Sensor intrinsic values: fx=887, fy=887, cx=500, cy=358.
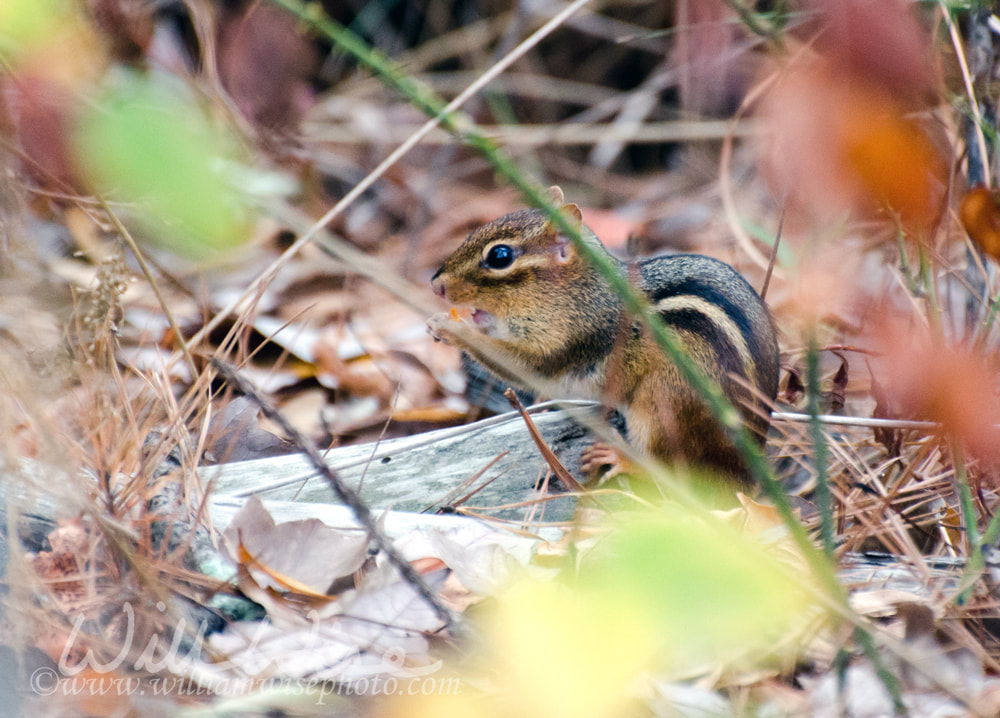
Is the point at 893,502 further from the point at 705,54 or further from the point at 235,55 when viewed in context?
the point at 235,55

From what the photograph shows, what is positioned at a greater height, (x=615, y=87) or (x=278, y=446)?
(x=615, y=87)

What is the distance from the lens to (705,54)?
2420 millimetres

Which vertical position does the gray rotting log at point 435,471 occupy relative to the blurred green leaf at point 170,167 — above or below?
above

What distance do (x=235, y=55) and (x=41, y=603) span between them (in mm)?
1753

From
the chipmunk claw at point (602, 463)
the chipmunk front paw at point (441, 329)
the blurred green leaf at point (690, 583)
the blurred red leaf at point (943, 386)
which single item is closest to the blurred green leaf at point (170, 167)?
the blurred green leaf at point (690, 583)

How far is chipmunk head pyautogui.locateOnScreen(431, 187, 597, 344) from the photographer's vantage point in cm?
308

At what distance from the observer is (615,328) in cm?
311

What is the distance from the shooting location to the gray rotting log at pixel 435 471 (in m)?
2.50

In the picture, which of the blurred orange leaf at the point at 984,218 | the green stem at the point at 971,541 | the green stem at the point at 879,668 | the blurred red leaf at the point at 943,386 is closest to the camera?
the blurred red leaf at the point at 943,386

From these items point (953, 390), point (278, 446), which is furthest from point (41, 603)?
point (953, 390)

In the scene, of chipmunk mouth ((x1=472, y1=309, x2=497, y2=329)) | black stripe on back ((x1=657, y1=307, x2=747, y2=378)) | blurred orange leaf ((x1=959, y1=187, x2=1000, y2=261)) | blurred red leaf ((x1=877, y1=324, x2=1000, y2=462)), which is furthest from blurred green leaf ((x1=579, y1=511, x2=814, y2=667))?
chipmunk mouth ((x1=472, y1=309, x2=497, y2=329))

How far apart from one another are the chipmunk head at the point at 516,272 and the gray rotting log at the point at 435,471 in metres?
0.46

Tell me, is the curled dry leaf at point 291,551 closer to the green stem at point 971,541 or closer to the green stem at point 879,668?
the green stem at point 879,668

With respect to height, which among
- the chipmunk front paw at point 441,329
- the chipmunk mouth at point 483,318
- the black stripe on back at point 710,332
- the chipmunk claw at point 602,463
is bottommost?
the chipmunk claw at point 602,463
